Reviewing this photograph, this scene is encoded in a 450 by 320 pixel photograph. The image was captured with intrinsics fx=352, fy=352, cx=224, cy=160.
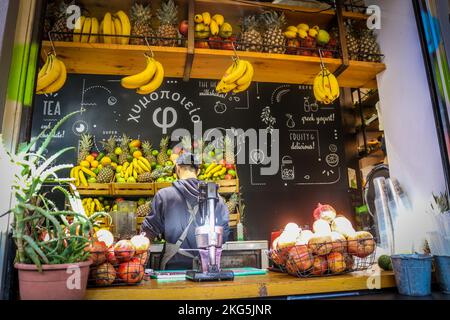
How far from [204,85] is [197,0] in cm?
200

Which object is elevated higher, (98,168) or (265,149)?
(265,149)

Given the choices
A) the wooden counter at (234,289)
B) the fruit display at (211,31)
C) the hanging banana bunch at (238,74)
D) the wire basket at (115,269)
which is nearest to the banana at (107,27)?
the fruit display at (211,31)

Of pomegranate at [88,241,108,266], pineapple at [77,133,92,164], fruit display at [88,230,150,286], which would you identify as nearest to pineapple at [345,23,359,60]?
fruit display at [88,230,150,286]

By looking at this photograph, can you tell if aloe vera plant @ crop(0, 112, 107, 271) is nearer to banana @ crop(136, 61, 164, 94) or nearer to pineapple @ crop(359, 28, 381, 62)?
banana @ crop(136, 61, 164, 94)

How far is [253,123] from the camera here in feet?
16.2

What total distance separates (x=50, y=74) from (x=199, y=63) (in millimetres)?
1159

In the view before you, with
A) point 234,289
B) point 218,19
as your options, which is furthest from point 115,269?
point 218,19

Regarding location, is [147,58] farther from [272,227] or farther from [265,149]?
[272,227]

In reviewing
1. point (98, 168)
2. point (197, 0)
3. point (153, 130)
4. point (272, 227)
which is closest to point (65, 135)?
point (98, 168)

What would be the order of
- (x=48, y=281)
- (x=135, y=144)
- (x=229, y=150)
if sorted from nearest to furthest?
(x=48, y=281)
(x=135, y=144)
(x=229, y=150)

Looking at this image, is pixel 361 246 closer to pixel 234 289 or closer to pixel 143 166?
pixel 234 289

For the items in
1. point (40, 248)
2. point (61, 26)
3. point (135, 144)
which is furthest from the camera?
point (135, 144)

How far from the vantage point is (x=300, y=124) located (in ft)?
16.5

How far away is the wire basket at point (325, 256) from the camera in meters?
1.79
